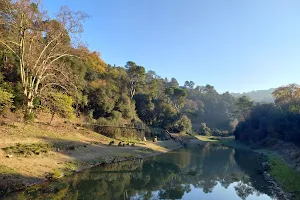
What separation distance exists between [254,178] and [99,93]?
30495 mm

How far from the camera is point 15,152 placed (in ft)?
55.5

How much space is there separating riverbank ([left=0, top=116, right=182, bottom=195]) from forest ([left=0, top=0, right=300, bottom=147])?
2498 millimetres

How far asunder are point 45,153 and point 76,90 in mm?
11493

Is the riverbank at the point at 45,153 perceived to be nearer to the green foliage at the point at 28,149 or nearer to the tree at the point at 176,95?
the green foliage at the point at 28,149

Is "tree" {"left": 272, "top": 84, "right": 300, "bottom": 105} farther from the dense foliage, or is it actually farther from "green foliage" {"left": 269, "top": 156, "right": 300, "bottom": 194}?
"green foliage" {"left": 269, "top": 156, "right": 300, "bottom": 194}

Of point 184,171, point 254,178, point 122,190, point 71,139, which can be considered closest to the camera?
point 122,190

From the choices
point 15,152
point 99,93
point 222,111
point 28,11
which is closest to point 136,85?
point 99,93

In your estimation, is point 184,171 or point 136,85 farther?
point 136,85

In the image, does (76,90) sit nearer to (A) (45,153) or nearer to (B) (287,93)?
(A) (45,153)

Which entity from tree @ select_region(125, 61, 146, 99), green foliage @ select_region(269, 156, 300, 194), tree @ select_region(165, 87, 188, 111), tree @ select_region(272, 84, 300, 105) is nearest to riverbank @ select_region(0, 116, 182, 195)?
green foliage @ select_region(269, 156, 300, 194)

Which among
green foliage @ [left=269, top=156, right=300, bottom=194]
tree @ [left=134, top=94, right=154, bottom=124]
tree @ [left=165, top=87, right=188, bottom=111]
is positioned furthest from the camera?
tree @ [left=165, top=87, right=188, bottom=111]

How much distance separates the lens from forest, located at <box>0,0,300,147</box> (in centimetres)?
2341

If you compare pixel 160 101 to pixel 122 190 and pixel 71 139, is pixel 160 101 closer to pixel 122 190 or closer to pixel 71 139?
pixel 71 139

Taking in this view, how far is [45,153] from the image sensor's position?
1948 cm
